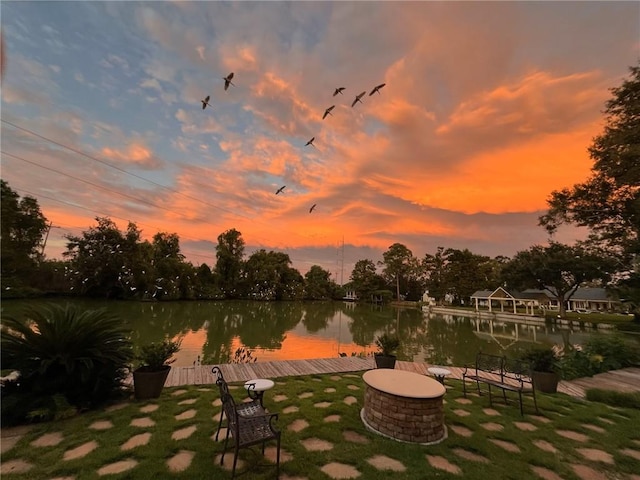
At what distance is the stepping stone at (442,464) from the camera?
2.90 meters

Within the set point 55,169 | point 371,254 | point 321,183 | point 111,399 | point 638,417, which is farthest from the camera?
point 371,254

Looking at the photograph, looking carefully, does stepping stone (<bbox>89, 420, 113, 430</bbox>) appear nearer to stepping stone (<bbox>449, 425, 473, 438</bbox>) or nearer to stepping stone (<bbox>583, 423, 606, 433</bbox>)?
stepping stone (<bbox>449, 425, 473, 438</bbox>)

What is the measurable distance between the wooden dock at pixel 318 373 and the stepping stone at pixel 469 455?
384cm

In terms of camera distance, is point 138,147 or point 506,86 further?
point 138,147

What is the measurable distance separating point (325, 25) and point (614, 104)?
533 inches

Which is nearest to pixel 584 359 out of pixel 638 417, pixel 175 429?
pixel 638 417

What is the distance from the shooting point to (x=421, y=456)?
311 cm

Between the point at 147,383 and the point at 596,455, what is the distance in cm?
624

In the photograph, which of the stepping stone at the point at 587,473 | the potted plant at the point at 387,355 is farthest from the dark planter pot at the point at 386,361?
the stepping stone at the point at 587,473

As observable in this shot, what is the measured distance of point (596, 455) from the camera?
3377 millimetres

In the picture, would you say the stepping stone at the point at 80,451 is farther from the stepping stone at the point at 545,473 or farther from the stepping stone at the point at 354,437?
the stepping stone at the point at 545,473

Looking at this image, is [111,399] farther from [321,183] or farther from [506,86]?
[321,183]

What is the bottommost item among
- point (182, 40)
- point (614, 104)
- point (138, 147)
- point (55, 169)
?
point (55, 169)

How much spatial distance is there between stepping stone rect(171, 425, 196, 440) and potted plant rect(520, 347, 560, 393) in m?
6.50
